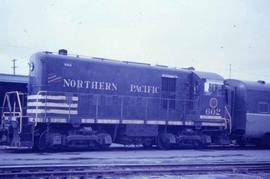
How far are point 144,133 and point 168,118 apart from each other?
1649 mm

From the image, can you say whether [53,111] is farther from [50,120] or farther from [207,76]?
[207,76]

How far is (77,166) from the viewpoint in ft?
36.1

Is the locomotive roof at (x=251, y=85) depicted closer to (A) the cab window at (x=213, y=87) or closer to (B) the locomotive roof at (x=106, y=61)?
(A) the cab window at (x=213, y=87)

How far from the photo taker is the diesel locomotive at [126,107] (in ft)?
51.7

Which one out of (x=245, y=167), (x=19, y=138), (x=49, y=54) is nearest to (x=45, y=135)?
(x=19, y=138)

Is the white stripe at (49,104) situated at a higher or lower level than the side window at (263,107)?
lower

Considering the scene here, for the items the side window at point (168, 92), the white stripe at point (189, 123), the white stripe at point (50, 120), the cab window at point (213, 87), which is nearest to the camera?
the white stripe at point (50, 120)

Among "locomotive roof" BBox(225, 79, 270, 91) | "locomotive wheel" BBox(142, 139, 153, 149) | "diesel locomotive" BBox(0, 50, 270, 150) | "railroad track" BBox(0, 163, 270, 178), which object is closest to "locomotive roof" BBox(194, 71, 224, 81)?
Result: "diesel locomotive" BBox(0, 50, 270, 150)

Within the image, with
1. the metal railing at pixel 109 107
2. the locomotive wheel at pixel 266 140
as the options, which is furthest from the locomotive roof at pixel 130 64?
the locomotive wheel at pixel 266 140

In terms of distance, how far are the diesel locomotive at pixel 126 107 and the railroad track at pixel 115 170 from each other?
15.2 feet

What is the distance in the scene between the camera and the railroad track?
382 inches

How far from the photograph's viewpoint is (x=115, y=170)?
34.7 ft

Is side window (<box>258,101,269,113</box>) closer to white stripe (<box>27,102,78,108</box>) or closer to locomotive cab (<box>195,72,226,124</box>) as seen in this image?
locomotive cab (<box>195,72,226,124</box>)

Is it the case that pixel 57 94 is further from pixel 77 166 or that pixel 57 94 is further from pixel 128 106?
pixel 77 166
